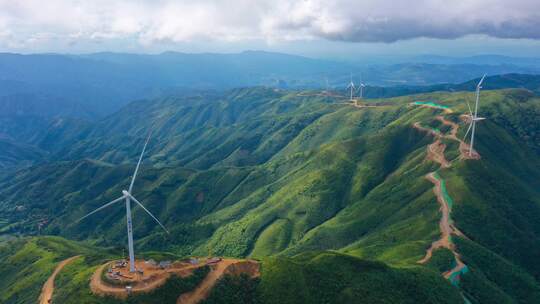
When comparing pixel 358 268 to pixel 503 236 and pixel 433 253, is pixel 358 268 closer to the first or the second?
pixel 433 253

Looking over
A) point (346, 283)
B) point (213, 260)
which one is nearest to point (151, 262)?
point (213, 260)

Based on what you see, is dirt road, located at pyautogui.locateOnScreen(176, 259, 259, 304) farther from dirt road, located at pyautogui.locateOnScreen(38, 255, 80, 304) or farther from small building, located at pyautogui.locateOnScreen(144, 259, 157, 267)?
dirt road, located at pyautogui.locateOnScreen(38, 255, 80, 304)

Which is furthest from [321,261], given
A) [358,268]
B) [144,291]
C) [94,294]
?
[94,294]

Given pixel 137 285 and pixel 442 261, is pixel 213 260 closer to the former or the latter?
pixel 137 285

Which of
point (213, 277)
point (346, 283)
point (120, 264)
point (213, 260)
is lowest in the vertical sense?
point (346, 283)

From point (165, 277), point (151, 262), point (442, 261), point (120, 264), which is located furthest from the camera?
point (442, 261)

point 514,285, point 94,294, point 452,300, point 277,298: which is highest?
point 94,294

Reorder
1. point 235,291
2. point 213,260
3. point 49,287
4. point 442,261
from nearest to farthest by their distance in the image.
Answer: point 235,291
point 213,260
point 49,287
point 442,261

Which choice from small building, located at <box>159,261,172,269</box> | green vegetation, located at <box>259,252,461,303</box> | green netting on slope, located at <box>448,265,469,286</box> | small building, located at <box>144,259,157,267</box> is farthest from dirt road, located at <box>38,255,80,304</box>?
green netting on slope, located at <box>448,265,469,286</box>
